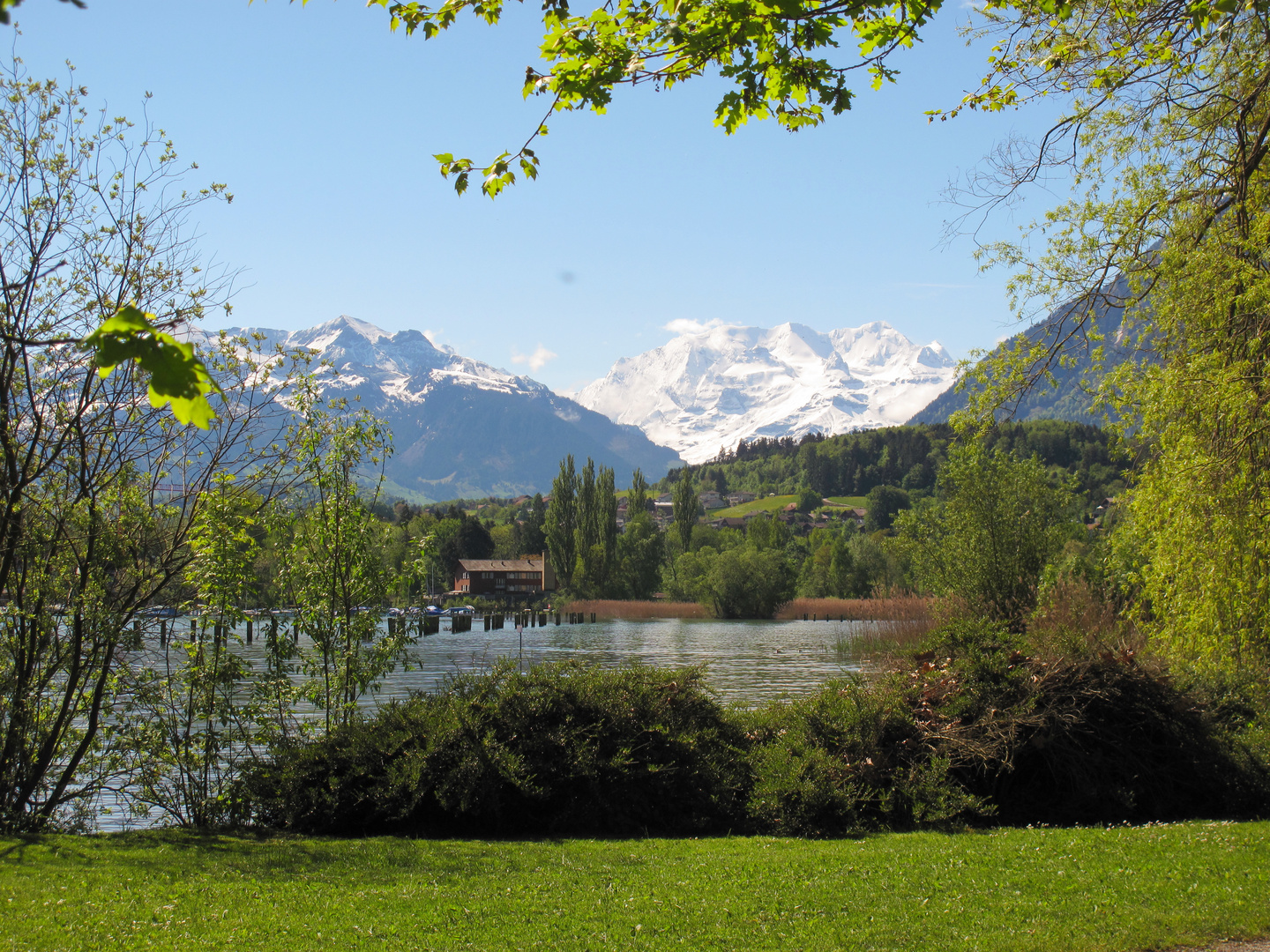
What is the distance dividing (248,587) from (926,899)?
29.1 feet

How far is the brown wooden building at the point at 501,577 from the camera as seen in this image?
426 feet

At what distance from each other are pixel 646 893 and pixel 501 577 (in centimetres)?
12701

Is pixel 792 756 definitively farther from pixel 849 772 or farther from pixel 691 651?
pixel 691 651

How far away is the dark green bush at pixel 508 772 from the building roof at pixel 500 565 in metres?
119

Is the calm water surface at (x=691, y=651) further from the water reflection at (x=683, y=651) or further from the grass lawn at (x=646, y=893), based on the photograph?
the grass lawn at (x=646, y=893)

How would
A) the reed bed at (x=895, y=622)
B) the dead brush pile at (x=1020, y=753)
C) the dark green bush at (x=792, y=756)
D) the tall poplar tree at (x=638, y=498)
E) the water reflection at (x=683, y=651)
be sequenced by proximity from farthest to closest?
the tall poplar tree at (x=638, y=498) → the reed bed at (x=895, y=622) → the water reflection at (x=683, y=651) → the dead brush pile at (x=1020, y=753) → the dark green bush at (x=792, y=756)

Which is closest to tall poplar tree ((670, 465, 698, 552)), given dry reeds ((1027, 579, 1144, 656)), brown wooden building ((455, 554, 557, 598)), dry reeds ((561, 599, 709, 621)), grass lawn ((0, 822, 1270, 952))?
dry reeds ((561, 599, 709, 621))

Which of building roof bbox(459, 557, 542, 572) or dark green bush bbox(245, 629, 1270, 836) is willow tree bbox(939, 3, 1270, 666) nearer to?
dark green bush bbox(245, 629, 1270, 836)

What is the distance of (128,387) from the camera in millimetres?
11297

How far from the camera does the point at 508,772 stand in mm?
10555

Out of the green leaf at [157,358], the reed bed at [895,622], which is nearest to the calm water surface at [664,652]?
the reed bed at [895,622]

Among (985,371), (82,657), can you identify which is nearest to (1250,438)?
(985,371)

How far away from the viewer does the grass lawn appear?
21.1 ft

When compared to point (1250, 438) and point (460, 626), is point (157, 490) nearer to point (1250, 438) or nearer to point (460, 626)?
point (1250, 438)
